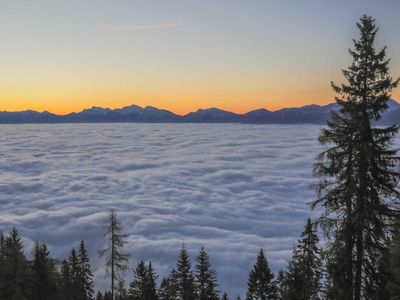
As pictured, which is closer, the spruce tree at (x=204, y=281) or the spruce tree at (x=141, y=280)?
the spruce tree at (x=204, y=281)

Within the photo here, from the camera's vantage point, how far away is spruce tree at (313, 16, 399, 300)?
15.6 m

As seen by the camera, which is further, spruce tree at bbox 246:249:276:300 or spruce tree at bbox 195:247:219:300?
spruce tree at bbox 195:247:219:300

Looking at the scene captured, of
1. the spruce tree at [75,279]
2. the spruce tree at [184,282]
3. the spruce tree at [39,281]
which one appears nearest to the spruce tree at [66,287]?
the spruce tree at [75,279]

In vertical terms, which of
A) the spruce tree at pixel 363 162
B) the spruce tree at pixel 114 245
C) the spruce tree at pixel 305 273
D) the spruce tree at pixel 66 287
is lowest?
the spruce tree at pixel 66 287

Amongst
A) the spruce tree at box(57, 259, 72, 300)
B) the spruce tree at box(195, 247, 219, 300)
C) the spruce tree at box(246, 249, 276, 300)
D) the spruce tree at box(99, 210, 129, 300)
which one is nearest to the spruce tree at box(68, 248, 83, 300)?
the spruce tree at box(57, 259, 72, 300)

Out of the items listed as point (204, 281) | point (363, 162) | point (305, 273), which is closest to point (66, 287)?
point (204, 281)

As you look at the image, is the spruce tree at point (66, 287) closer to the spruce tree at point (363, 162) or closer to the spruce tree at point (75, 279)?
the spruce tree at point (75, 279)

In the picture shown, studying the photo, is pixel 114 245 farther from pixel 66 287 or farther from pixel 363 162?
pixel 66 287

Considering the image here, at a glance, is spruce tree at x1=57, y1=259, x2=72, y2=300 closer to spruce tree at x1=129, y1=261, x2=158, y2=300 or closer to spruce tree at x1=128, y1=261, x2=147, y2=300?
spruce tree at x1=129, y1=261, x2=158, y2=300

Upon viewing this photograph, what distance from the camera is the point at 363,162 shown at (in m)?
15.9

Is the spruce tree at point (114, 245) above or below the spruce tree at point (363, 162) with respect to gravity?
below

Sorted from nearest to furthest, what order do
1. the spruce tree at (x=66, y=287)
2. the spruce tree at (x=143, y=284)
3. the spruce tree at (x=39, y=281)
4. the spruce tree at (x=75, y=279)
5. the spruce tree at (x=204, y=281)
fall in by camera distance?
1. the spruce tree at (x=39, y=281)
2. the spruce tree at (x=204, y=281)
3. the spruce tree at (x=143, y=284)
4. the spruce tree at (x=66, y=287)
5. the spruce tree at (x=75, y=279)

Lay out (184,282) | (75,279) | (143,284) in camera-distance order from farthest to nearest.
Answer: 1. (75,279)
2. (143,284)
3. (184,282)

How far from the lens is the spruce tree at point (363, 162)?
1562 cm
